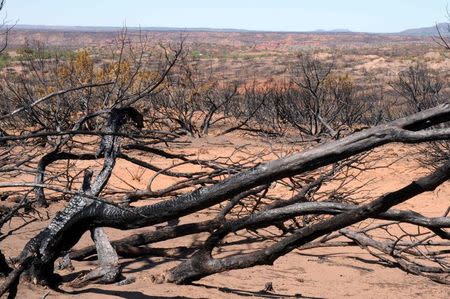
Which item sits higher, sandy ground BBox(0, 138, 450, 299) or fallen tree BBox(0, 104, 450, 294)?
fallen tree BBox(0, 104, 450, 294)

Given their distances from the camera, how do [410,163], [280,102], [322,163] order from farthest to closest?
[280,102] < [410,163] < [322,163]

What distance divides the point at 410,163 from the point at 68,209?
366 inches

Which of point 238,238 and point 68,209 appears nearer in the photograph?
point 68,209

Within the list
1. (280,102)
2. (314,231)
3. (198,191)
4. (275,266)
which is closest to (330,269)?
(275,266)

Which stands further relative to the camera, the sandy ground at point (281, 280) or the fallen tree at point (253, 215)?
the sandy ground at point (281, 280)

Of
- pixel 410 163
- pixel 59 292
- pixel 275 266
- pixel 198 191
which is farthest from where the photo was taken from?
pixel 410 163

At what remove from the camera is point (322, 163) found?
10.6ft

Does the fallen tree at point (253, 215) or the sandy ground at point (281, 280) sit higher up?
the fallen tree at point (253, 215)

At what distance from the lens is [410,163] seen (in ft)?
Result: 40.3

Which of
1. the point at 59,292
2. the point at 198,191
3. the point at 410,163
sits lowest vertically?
the point at 410,163

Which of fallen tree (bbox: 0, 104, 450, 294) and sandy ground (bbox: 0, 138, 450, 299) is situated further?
sandy ground (bbox: 0, 138, 450, 299)

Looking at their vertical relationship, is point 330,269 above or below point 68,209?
below

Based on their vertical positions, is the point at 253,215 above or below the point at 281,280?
above

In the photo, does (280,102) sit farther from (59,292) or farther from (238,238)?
(59,292)
